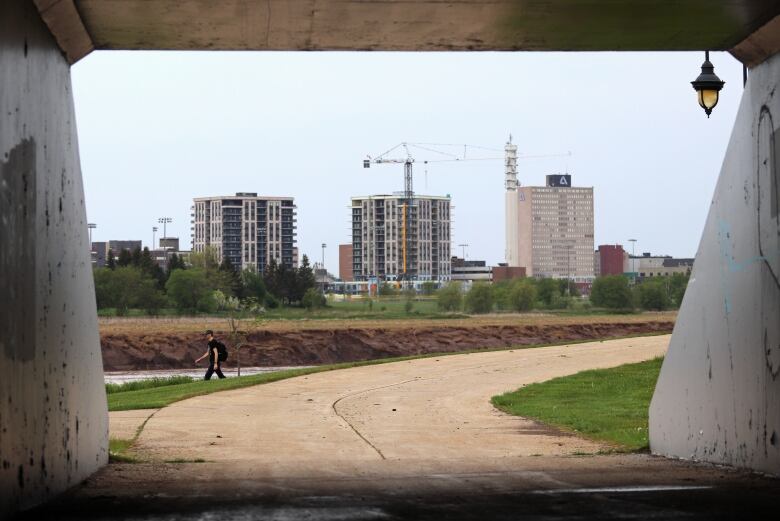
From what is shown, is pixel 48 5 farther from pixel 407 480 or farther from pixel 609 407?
pixel 609 407

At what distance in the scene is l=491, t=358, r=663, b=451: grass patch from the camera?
58.2 feet

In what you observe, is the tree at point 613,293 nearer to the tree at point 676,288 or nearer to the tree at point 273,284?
the tree at point 676,288

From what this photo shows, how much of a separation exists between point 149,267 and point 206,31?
126062 millimetres

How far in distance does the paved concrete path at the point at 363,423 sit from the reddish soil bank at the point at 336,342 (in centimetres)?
3598

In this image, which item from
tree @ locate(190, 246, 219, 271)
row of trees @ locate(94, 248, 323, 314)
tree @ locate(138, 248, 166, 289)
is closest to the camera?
row of trees @ locate(94, 248, 323, 314)

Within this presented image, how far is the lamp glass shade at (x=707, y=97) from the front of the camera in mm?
16469

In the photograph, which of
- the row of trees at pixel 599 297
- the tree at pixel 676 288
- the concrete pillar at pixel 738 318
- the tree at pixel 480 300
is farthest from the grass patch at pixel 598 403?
the tree at pixel 676 288

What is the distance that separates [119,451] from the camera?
49.5 feet

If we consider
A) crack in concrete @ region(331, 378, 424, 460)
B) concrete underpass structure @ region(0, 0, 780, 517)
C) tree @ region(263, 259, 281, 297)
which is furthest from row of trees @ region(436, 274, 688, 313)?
concrete underpass structure @ region(0, 0, 780, 517)

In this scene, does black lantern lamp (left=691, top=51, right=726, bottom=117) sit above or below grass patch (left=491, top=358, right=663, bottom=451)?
above

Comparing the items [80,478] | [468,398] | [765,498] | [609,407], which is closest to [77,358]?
[80,478]

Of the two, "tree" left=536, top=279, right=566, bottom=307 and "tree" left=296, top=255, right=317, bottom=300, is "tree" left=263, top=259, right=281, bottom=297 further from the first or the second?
"tree" left=536, top=279, right=566, bottom=307

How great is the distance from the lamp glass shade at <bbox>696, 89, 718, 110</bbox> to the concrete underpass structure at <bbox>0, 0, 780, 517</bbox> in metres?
4.50

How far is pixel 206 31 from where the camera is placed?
35.6 feet
